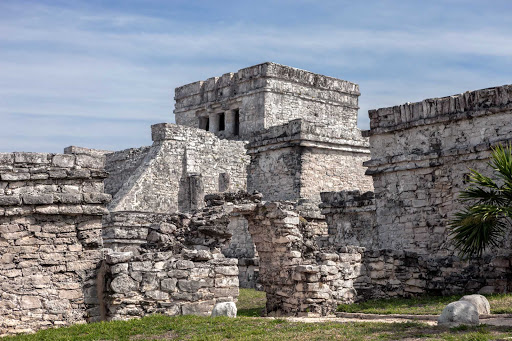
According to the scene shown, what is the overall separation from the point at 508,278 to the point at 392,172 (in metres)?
3.49

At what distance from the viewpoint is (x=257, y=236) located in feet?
44.5

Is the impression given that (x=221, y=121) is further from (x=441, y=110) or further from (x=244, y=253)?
(x=441, y=110)

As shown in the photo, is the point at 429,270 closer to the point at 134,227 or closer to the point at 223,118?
the point at 134,227

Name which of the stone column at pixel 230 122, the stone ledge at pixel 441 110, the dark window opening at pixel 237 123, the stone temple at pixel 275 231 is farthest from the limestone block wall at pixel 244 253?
the dark window opening at pixel 237 123

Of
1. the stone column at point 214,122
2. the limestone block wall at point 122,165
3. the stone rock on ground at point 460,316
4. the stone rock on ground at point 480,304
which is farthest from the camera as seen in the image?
the stone column at point 214,122

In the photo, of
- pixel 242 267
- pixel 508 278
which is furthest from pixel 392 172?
pixel 242 267

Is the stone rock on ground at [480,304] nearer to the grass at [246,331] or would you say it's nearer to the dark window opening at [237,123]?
the grass at [246,331]

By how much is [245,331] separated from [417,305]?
4.11 metres

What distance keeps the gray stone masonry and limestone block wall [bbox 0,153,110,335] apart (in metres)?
16.8

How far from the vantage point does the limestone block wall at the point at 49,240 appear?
9781mm

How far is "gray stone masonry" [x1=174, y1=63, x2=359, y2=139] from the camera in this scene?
91.4 feet

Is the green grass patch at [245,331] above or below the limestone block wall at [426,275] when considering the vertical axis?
below

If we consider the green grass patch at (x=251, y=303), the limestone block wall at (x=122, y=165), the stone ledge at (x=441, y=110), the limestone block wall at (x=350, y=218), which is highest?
the limestone block wall at (x=122, y=165)

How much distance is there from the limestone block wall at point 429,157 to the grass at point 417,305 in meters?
1.76
